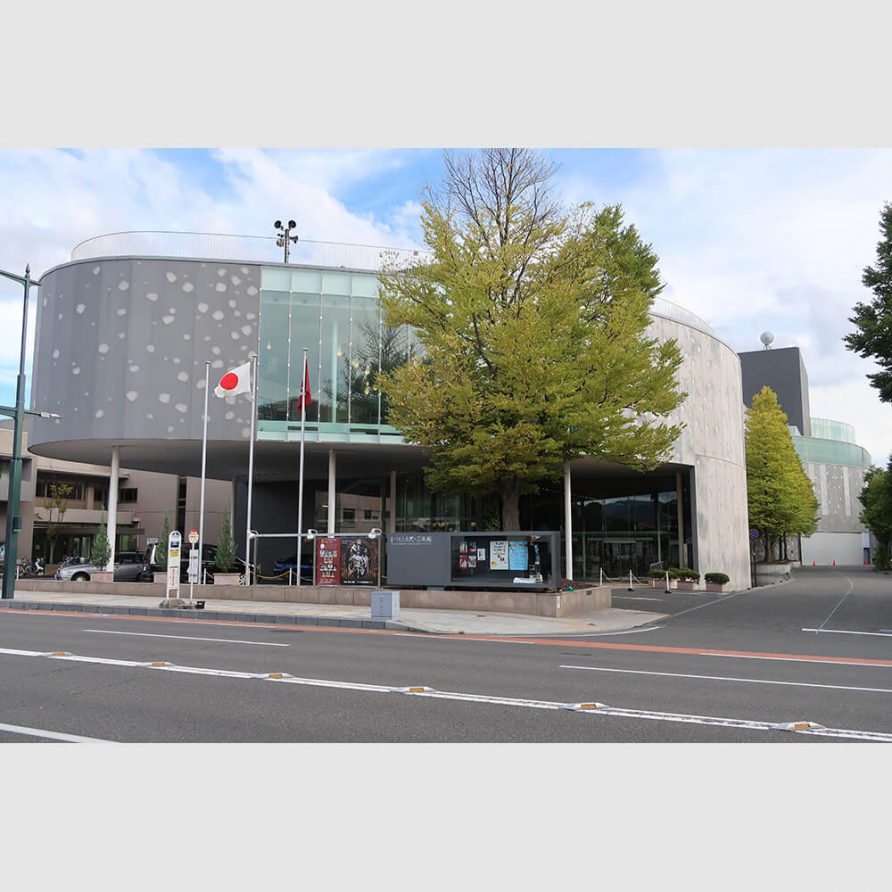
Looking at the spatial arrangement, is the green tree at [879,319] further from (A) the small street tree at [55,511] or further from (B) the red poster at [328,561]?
(A) the small street tree at [55,511]

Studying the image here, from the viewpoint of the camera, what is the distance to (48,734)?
6930mm

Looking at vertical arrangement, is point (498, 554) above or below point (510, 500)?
below

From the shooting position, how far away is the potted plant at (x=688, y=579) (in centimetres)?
3647

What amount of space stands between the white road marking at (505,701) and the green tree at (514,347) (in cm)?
1058

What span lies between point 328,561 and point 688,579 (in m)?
20.2

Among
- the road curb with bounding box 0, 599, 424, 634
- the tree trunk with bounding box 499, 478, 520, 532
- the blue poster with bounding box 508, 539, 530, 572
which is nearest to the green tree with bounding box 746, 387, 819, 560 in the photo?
the tree trunk with bounding box 499, 478, 520, 532

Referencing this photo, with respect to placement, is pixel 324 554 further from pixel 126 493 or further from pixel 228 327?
pixel 126 493

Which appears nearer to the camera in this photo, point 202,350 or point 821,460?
point 202,350

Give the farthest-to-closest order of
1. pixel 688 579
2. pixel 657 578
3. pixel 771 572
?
1. pixel 771 572
2. pixel 657 578
3. pixel 688 579

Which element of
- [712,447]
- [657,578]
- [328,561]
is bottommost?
[657,578]

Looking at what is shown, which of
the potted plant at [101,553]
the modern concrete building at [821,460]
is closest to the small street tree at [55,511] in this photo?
the potted plant at [101,553]

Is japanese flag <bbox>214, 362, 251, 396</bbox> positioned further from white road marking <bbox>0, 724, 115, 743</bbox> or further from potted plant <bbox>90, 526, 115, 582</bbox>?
white road marking <bbox>0, 724, 115, 743</bbox>

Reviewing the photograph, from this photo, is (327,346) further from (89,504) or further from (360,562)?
(89,504)

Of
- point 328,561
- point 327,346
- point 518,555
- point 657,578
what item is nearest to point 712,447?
point 657,578
